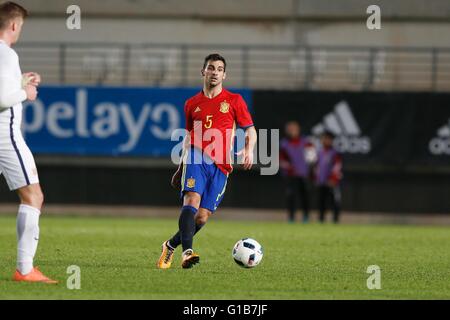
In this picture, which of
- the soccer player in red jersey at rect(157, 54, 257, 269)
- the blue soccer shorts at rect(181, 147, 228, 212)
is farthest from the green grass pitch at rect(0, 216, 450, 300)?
the blue soccer shorts at rect(181, 147, 228, 212)

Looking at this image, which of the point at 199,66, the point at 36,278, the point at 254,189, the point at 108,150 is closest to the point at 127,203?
the point at 108,150

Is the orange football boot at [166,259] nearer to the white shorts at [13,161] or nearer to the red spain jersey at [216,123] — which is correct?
the red spain jersey at [216,123]

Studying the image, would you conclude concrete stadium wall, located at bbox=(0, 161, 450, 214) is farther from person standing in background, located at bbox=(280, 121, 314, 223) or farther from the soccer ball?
the soccer ball

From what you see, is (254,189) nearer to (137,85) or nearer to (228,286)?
(137,85)

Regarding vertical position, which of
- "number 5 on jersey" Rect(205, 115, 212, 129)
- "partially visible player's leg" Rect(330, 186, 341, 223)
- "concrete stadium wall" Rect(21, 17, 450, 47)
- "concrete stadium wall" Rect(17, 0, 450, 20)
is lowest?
"partially visible player's leg" Rect(330, 186, 341, 223)

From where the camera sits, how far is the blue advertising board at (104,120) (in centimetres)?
2523

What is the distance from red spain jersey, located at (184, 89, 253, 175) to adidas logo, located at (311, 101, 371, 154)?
13696mm

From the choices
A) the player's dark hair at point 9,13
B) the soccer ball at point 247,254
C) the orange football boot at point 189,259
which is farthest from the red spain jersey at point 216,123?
the player's dark hair at point 9,13

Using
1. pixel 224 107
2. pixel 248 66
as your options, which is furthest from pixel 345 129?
pixel 224 107

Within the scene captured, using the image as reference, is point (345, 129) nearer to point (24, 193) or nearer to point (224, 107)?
point (224, 107)

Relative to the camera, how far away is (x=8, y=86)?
928cm

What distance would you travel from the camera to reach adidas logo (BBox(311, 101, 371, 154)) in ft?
82.2

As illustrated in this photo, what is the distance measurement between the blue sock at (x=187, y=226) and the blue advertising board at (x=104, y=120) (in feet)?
46.2

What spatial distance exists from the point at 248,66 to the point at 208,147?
1675cm
